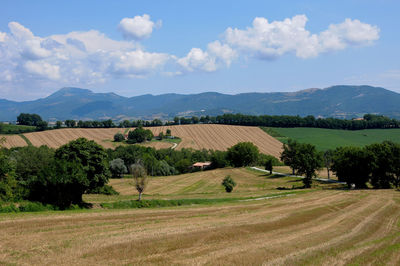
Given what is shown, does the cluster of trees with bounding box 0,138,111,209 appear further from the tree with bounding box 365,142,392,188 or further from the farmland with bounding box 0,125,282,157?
the farmland with bounding box 0,125,282,157

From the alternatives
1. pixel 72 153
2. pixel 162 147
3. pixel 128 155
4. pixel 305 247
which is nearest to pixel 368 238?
pixel 305 247

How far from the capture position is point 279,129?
197 m

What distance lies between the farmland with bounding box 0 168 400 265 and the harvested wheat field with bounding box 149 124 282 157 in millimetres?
106763

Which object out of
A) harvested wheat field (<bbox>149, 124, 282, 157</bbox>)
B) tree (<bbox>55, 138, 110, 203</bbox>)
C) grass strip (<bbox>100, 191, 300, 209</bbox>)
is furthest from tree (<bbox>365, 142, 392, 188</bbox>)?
harvested wheat field (<bbox>149, 124, 282, 157</bbox>)

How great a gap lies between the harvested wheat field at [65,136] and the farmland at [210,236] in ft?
409

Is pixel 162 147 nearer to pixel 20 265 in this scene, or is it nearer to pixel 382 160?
pixel 382 160

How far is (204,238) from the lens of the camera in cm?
2408

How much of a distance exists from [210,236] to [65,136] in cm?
15899

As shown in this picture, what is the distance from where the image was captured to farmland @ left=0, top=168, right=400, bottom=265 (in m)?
19.5

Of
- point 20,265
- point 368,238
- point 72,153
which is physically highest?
point 72,153

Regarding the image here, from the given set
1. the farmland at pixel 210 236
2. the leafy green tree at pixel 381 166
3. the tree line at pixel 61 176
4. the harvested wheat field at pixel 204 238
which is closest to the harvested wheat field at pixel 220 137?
the leafy green tree at pixel 381 166

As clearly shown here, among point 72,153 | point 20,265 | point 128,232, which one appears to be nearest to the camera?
point 20,265

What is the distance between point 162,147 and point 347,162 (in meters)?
97.4

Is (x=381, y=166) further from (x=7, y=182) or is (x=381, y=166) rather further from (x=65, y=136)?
(x=65, y=136)
